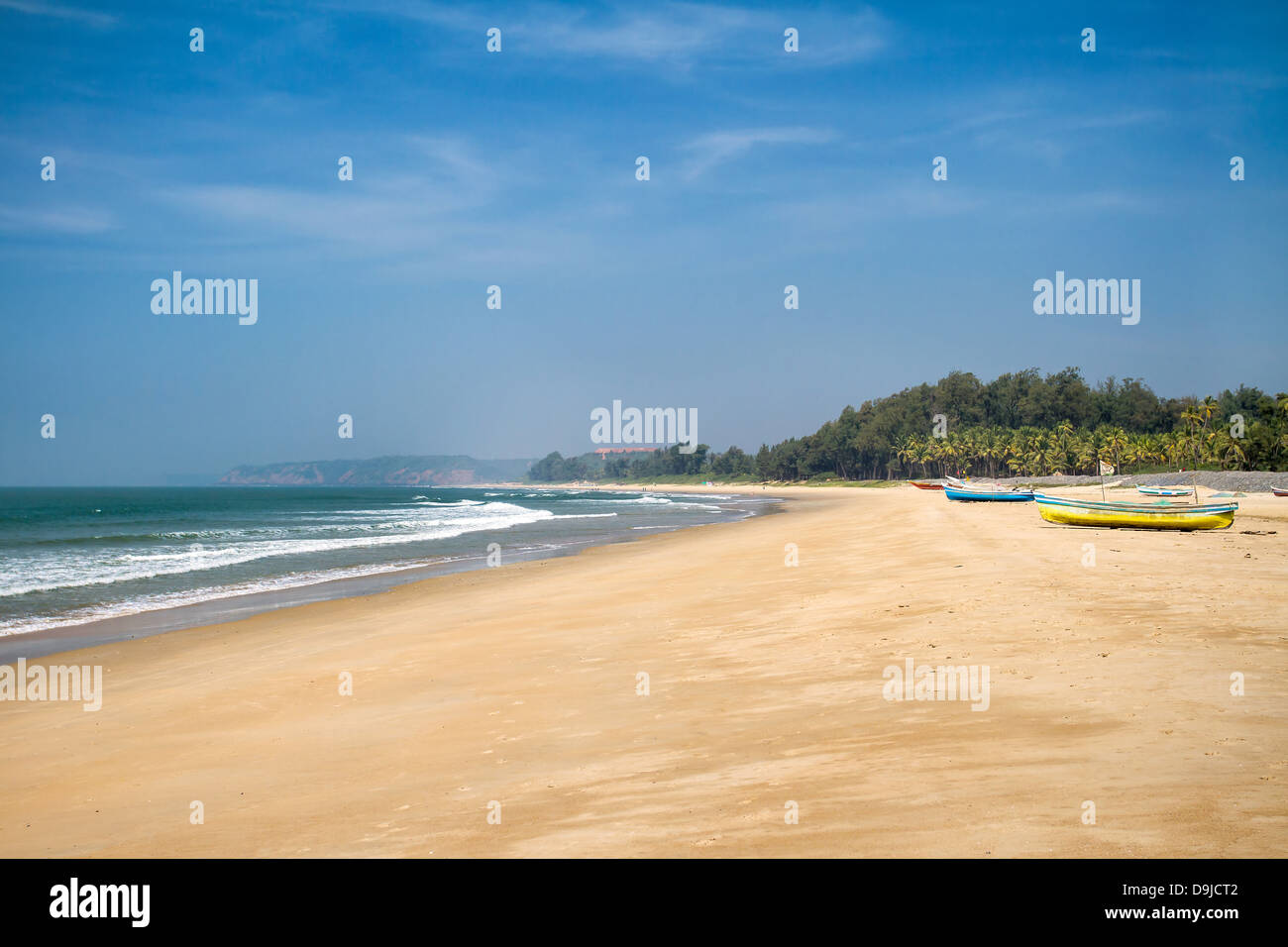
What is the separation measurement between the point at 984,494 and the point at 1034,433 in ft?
298

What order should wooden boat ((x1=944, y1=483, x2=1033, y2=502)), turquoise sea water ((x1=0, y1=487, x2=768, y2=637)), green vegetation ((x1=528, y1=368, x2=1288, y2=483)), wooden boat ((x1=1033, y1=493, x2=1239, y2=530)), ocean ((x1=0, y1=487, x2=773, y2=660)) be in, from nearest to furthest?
ocean ((x1=0, y1=487, x2=773, y2=660)), turquoise sea water ((x1=0, y1=487, x2=768, y2=637)), wooden boat ((x1=1033, y1=493, x2=1239, y2=530)), wooden boat ((x1=944, y1=483, x2=1033, y2=502)), green vegetation ((x1=528, y1=368, x2=1288, y2=483))

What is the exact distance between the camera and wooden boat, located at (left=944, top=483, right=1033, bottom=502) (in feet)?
160

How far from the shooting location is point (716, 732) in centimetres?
705

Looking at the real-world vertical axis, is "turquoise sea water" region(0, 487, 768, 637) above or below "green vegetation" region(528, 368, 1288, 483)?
below

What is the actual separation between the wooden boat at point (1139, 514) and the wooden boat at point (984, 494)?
78.6 ft

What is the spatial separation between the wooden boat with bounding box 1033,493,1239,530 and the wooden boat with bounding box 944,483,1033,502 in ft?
78.6

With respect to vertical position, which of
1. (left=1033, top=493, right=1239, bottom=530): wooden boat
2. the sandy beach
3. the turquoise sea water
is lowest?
the turquoise sea water

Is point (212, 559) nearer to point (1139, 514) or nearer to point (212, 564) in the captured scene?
point (212, 564)

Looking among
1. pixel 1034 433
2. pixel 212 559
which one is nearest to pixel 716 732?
pixel 212 559

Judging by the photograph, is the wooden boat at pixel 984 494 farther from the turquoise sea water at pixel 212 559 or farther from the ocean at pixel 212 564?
the ocean at pixel 212 564

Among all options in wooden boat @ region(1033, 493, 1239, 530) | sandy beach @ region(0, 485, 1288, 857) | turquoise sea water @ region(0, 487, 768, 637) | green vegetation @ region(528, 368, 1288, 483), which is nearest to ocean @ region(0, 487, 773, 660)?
turquoise sea water @ region(0, 487, 768, 637)

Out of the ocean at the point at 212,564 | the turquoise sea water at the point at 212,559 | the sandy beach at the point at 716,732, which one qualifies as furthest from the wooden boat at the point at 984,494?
the sandy beach at the point at 716,732

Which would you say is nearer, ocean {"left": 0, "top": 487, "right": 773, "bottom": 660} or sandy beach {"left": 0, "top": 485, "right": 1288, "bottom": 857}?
sandy beach {"left": 0, "top": 485, "right": 1288, "bottom": 857}

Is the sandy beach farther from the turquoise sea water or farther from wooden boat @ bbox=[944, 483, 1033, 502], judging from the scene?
wooden boat @ bbox=[944, 483, 1033, 502]
